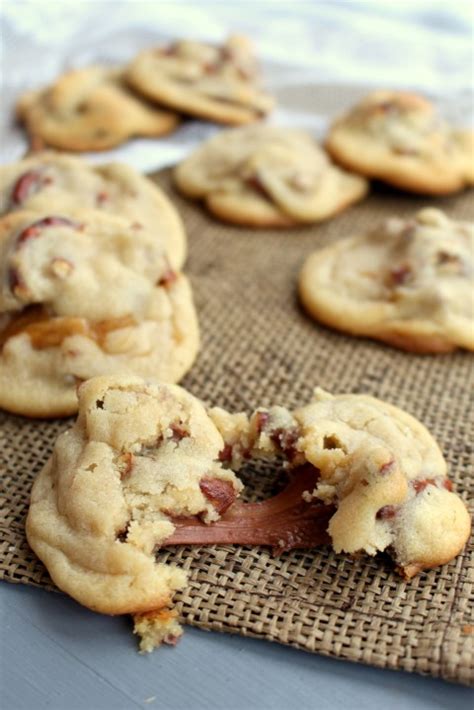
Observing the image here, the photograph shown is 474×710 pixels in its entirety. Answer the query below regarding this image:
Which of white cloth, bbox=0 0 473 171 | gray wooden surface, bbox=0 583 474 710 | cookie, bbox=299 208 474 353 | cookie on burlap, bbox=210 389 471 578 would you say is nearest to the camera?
gray wooden surface, bbox=0 583 474 710

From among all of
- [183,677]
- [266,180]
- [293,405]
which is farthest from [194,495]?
[266,180]

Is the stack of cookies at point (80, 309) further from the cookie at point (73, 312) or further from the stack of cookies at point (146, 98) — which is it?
the stack of cookies at point (146, 98)

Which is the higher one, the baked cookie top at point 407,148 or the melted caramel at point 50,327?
the melted caramel at point 50,327

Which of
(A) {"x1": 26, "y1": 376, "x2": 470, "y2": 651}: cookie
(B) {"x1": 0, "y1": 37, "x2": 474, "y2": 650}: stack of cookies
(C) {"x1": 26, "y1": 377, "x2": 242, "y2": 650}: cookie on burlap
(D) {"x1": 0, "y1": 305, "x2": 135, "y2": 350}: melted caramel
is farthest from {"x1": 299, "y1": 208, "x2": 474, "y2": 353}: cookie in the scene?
(C) {"x1": 26, "y1": 377, "x2": 242, "y2": 650}: cookie on burlap

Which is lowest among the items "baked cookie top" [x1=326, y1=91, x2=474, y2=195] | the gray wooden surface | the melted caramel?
the gray wooden surface

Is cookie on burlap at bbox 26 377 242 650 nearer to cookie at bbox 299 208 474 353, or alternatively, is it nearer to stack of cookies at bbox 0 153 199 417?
stack of cookies at bbox 0 153 199 417

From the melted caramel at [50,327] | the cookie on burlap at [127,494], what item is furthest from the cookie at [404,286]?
the cookie on burlap at [127,494]
